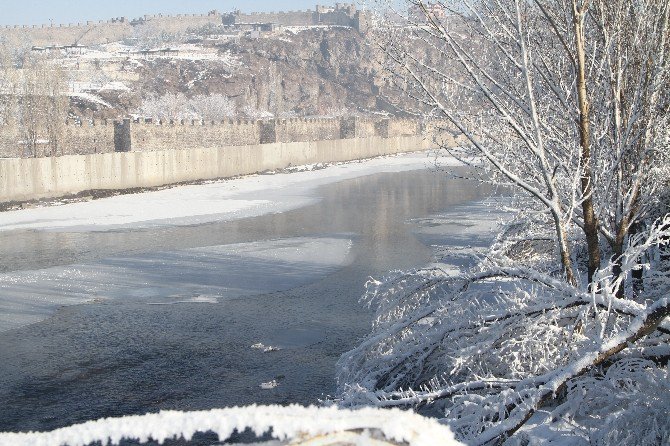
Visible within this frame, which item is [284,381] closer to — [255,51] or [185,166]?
[185,166]

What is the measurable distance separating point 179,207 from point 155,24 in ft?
547

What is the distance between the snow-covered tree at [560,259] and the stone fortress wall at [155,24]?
142880 millimetres

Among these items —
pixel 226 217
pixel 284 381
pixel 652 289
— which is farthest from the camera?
pixel 226 217

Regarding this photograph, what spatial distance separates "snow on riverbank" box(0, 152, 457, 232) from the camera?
73.8ft

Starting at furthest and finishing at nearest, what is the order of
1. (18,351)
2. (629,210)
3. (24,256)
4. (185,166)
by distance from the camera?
(185,166)
(24,256)
(18,351)
(629,210)

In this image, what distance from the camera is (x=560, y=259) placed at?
6.89 metres

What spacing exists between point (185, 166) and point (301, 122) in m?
32.7

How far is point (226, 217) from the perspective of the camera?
2339 cm

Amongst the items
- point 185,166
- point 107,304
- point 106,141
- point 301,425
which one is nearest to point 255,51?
point 106,141

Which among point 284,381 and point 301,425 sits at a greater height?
point 301,425

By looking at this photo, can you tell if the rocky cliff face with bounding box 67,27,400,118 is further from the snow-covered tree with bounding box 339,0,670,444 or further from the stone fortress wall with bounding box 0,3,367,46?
the snow-covered tree with bounding box 339,0,670,444

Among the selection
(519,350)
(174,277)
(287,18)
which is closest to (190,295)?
(174,277)

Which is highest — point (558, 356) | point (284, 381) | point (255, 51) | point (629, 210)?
point (255, 51)

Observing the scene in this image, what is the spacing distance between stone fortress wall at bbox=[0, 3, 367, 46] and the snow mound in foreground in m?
149
